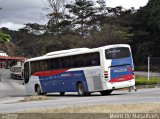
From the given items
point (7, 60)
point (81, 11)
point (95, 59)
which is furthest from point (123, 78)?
point (7, 60)

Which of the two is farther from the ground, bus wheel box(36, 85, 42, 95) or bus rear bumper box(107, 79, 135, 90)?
bus rear bumper box(107, 79, 135, 90)

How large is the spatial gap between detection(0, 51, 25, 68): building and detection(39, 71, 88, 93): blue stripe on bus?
65985mm

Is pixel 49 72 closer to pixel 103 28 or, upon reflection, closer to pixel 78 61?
pixel 78 61

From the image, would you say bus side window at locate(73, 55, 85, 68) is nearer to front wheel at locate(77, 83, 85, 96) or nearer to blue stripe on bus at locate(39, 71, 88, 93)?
blue stripe on bus at locate(39, 71, 88, 93)

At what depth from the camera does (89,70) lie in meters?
31.7

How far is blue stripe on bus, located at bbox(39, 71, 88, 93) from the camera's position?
1294 inches

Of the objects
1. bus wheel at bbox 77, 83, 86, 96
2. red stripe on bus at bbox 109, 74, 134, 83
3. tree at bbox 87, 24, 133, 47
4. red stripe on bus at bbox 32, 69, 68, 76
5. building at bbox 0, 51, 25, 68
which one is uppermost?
tree at bbox 87, 24, 133, 47

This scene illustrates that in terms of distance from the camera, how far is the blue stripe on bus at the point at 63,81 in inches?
1294

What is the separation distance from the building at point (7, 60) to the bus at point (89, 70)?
221 feet

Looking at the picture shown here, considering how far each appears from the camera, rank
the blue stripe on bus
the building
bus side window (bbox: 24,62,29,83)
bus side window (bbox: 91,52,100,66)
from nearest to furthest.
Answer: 1. bus side window (bbox: 91,52,100,66)
2. the blue stripe on bus
3. bus side window (bbox: 24,62,29,83)
4. the building

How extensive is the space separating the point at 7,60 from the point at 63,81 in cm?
8555

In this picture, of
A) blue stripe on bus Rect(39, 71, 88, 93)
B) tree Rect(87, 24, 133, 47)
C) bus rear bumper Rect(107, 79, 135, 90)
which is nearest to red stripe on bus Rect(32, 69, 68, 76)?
blue stripe on bus Rect(39, 71, 88, 93)

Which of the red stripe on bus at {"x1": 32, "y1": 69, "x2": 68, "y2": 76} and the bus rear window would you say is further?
the red stripe on bus at {"x1": 32, "y1": 69, "x2": 68, "y2": 76}

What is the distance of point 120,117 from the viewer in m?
14.1
